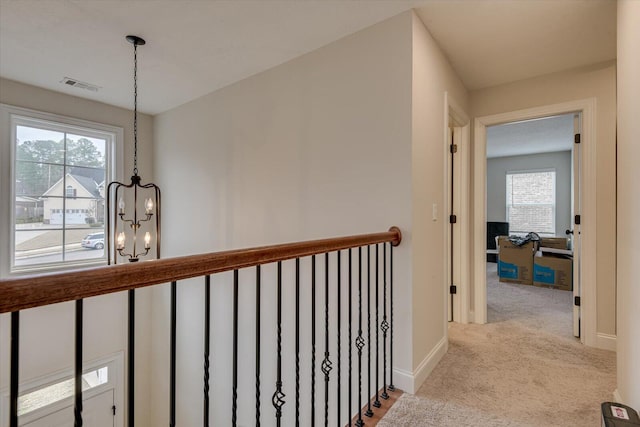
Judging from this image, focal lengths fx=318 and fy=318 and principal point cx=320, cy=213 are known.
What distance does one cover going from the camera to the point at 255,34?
2.39 metres

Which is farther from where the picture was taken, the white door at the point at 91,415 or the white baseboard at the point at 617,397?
the white door at the point at 91,415

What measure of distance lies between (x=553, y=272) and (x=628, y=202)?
380 centimetres

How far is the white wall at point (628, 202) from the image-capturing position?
1.43 meters

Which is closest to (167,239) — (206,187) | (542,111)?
(206,187)

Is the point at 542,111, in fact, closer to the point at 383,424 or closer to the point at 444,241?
the point at 444,241

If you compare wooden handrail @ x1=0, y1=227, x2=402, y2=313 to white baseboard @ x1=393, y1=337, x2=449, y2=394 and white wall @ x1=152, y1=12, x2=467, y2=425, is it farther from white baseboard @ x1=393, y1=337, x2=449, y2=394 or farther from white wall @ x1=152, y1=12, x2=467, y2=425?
white baseboard @ x1=393, y1=337, x2=449, y2=394

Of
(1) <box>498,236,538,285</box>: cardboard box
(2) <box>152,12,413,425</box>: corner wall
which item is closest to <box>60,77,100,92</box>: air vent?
(2) <box>152,12,413,425</box>: corner wall

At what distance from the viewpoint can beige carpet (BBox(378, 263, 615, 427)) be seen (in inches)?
68.3

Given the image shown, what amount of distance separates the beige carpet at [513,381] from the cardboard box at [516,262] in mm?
1875

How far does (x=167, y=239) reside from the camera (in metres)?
3.97

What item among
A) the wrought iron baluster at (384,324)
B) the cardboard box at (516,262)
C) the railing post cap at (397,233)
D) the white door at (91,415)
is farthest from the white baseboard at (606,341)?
the white door at (91,415)

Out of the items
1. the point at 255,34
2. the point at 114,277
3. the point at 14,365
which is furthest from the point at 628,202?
the point at 255,34

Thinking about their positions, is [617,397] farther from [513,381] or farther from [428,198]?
[428,198]

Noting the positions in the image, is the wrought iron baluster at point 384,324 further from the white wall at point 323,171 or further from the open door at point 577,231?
the open door at point 577,231
